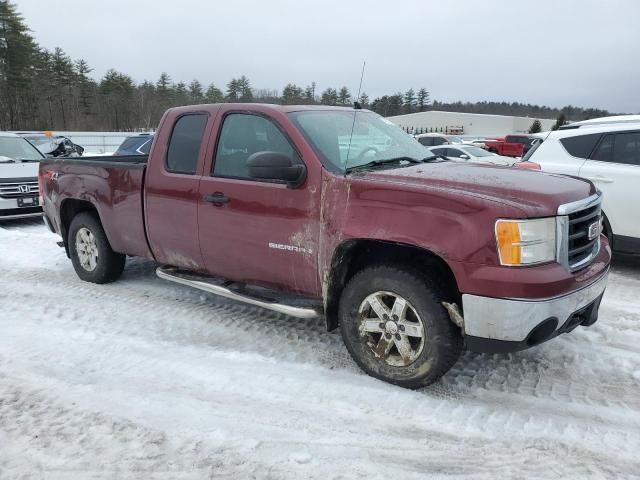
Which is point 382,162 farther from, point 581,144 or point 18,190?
point 18,190

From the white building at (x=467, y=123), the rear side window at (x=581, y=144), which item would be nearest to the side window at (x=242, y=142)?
the rear side window at (x=581, y=144)

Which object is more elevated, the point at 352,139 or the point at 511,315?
the point at 352,139

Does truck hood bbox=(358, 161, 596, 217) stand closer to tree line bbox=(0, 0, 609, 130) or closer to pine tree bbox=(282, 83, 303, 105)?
pine tree bbox=(282, 83, 303, 105)

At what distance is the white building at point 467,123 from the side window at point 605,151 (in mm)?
62630

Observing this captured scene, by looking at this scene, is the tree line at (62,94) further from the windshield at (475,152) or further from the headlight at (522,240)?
the headlight at (522,240)

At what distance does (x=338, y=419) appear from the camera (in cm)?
321

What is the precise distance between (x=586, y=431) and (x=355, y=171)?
2147 mm

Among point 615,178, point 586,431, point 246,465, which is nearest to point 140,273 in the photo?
point 246,465

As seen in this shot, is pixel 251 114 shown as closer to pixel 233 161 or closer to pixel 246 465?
pixel 233 161

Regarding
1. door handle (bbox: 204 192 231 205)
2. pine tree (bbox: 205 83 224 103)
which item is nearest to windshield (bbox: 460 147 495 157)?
pine tree (bbox: 205 83 224 103)

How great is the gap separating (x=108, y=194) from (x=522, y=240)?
4.00m

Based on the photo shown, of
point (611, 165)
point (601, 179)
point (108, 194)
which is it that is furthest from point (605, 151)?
point (108, 194)

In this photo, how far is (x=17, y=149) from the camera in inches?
438

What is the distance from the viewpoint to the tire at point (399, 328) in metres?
3.29
